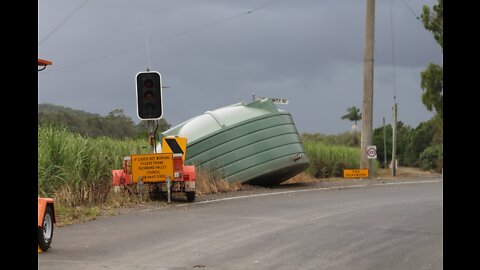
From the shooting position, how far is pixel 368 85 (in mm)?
32938

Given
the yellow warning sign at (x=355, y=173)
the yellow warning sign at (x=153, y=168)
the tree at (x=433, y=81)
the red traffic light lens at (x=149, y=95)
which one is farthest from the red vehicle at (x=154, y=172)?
the tree at (x=433, y=81)

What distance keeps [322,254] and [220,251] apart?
1374mm

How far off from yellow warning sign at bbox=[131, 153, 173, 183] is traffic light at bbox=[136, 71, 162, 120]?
902mm

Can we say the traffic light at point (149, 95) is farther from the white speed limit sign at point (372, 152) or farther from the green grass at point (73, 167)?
the white speed limit sign at point (372, 152)

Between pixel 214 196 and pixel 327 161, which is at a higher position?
pixel 327 161

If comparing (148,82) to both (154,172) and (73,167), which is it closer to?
(154,172)

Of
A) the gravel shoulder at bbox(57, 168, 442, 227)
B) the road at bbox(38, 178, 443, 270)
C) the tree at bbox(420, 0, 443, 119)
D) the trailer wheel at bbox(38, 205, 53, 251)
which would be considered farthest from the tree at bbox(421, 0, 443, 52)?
the trailer wheel at bbox(38, 205, 53, 251)

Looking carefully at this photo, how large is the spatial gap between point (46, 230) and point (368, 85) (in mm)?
23365

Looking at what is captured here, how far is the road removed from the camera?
10258 millimetres

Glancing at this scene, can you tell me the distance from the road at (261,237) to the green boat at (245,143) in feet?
15.4

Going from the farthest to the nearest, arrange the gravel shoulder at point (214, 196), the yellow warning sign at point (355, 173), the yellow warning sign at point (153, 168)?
the yellow warning sign at point (355, 173) → the yellow warning sign at point (153, 168) → the gravel shoulder at point (214, 196)

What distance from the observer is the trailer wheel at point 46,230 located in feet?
35.5

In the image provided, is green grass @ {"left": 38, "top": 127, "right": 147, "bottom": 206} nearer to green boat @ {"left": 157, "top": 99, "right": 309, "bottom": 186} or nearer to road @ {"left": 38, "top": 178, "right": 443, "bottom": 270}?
road @ {"left": 38, "top": 178, "right": 443, "bottom": 270}

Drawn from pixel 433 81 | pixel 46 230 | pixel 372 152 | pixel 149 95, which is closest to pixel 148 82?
pixel 149 95
